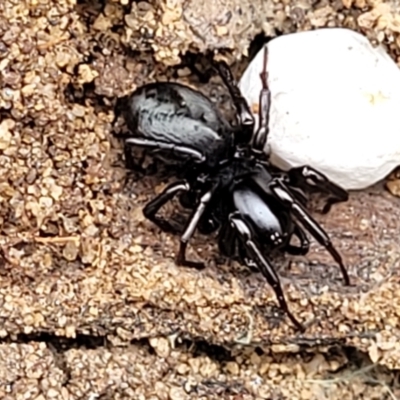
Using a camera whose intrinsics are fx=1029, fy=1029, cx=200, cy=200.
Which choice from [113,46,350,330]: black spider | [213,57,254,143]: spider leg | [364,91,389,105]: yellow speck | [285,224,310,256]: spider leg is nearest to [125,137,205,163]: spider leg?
[113,46,350,330]: black spider

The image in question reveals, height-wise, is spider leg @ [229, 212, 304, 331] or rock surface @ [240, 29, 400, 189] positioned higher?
rock surface @ [240, 29, 400, 189]

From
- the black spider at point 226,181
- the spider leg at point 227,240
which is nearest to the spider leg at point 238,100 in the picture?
the black spider at point 226,181

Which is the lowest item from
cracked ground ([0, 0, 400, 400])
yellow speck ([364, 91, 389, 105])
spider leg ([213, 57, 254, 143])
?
cracked ground ([0, 0, 400, 400])

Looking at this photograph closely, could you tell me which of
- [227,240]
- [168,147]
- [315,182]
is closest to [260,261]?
[227,240]

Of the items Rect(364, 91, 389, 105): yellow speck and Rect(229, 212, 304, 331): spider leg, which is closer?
Rect(229, 212, 304, 331): spider leg

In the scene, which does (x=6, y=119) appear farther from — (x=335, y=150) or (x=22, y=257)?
(x=335, y=150)

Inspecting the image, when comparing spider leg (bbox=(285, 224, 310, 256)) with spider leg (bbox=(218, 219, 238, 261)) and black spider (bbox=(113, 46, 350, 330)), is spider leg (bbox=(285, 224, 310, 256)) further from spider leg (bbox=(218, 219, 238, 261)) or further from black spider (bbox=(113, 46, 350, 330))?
spider leg (bbox=(218, 219, 238, 261))
